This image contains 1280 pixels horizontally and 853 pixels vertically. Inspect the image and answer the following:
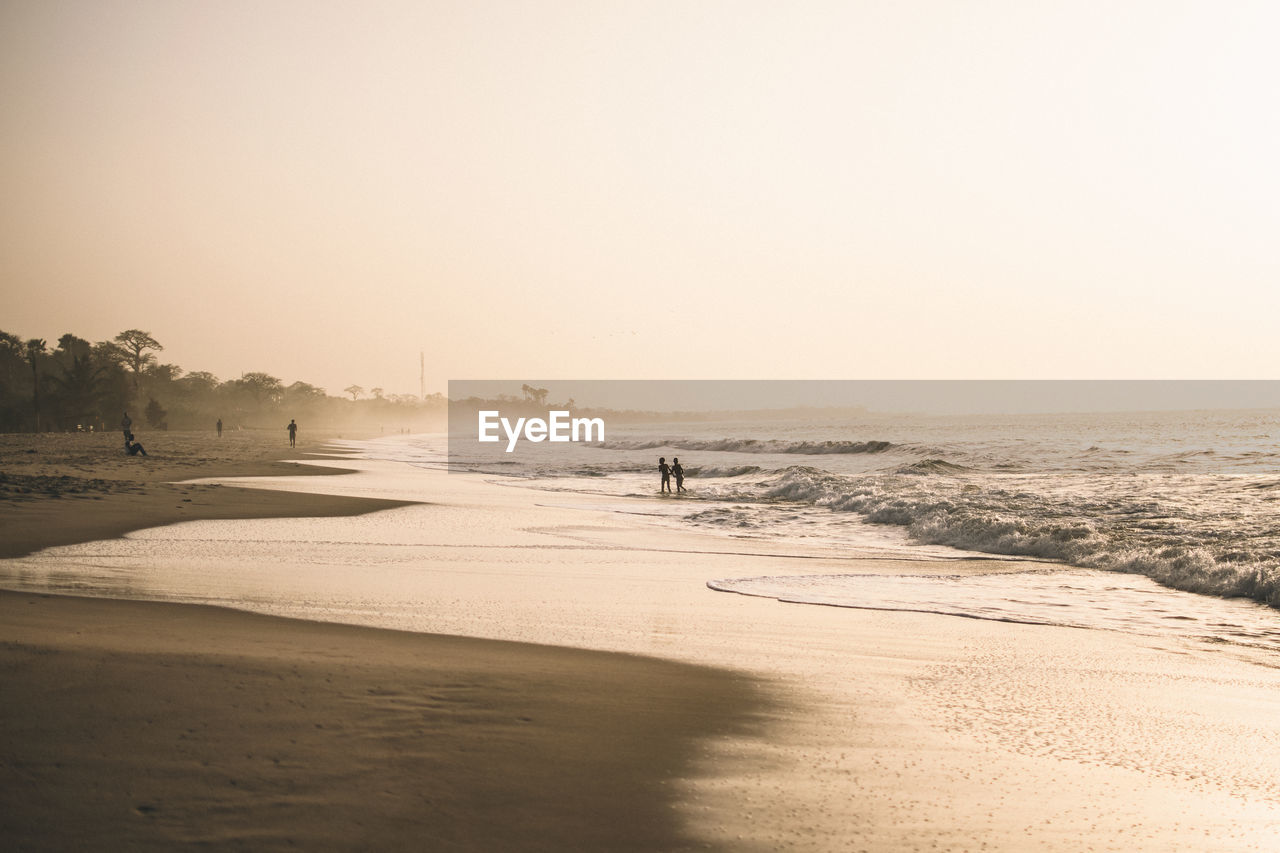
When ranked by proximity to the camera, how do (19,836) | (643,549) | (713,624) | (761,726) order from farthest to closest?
(643,549)
(713,624)
(761,726)
(19,836)

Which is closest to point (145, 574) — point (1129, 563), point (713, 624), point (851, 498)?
point (713, 624)

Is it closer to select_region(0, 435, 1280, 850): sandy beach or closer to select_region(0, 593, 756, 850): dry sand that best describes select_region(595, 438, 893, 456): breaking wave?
select_region(0, 435, 1280, 850): sandy beach

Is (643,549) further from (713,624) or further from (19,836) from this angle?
(19,836)

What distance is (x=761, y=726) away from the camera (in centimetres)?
495

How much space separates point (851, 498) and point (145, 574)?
16766 millimetres

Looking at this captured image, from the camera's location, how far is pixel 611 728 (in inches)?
184

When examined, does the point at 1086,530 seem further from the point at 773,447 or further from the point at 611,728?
the point at 773,447

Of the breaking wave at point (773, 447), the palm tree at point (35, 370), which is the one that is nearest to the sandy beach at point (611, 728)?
the breaking wave at point (773, 447)

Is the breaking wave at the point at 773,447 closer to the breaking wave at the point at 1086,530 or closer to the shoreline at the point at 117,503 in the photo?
the breaking wave at the point at 1086,530

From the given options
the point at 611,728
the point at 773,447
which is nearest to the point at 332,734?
the point at 611,728

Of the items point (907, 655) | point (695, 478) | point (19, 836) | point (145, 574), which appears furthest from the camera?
point (695, 478)

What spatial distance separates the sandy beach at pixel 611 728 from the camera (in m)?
3.44

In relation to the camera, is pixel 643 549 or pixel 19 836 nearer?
pixel 19 836

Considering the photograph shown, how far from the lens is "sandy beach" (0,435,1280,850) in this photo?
344 centimetres
